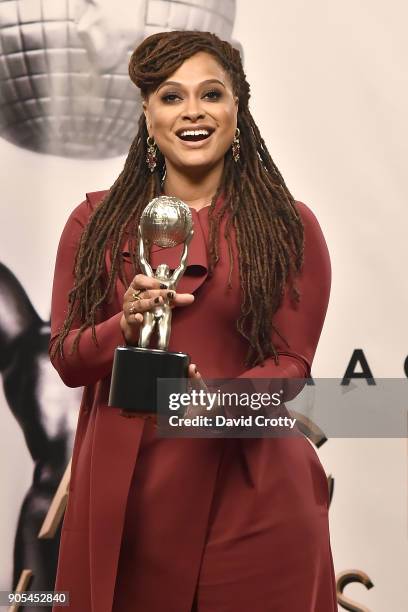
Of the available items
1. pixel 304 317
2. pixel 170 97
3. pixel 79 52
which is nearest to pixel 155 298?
pixel 304 317

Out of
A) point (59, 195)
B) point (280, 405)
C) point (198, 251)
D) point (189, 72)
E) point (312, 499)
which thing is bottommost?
point (312, 499)

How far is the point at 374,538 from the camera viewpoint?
2.46m

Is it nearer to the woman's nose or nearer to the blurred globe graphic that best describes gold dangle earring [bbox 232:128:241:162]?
→ the woman's nose

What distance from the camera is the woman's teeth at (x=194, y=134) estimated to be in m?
1.70

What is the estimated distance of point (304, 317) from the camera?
1.66 m

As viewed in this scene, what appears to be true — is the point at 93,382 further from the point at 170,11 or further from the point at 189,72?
the point at 170,11

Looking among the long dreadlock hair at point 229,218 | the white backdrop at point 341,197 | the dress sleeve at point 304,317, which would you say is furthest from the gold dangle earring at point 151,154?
the white backdrop at point 341,197

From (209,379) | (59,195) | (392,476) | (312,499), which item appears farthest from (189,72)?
(392,476)

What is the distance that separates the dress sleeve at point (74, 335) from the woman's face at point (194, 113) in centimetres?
19

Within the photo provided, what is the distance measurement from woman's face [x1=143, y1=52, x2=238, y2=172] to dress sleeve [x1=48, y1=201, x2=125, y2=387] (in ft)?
0.62

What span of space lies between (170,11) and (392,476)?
1.17m

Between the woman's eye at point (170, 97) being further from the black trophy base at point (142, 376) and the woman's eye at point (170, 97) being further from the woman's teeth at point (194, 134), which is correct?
the black trophy base at point (142, 376)

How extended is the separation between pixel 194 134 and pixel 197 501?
562 mm

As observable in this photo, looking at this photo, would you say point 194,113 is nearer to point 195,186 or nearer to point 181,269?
point 195,186
